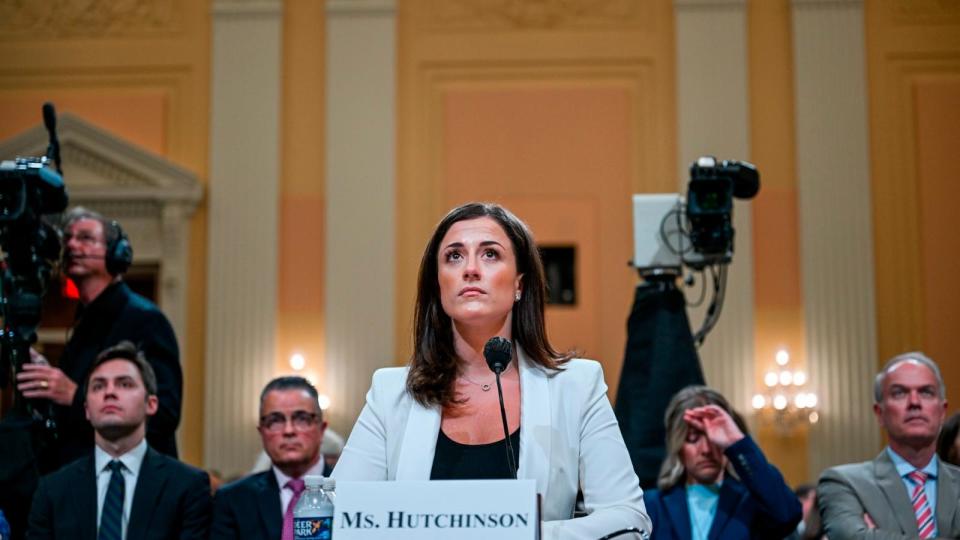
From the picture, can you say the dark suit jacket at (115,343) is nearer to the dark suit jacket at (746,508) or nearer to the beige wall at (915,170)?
the dark suit jacket at (746,508)

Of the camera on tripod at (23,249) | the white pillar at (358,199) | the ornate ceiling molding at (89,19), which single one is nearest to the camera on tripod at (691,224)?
the camera on tripod at (23,249)

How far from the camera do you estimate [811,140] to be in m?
10.2

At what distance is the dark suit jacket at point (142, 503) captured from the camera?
412cm

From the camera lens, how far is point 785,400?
32.4ft

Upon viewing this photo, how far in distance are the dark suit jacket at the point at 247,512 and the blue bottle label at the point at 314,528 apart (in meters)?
2.00

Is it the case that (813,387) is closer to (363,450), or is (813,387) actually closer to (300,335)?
(300,335)

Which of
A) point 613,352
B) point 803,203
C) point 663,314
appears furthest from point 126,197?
point 663,314

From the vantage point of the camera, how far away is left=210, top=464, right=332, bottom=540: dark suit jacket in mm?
4305

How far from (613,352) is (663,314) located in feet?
16.9

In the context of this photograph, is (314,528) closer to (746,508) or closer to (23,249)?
(746,508)

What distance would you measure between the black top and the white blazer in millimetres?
32

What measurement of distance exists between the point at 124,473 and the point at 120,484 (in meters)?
0.04

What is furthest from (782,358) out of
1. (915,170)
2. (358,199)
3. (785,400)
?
(358,199)

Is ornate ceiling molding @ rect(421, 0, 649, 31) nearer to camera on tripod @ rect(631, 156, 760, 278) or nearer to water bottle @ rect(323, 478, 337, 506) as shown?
camera on tripod @ rect(631, 156, 760, 278)
